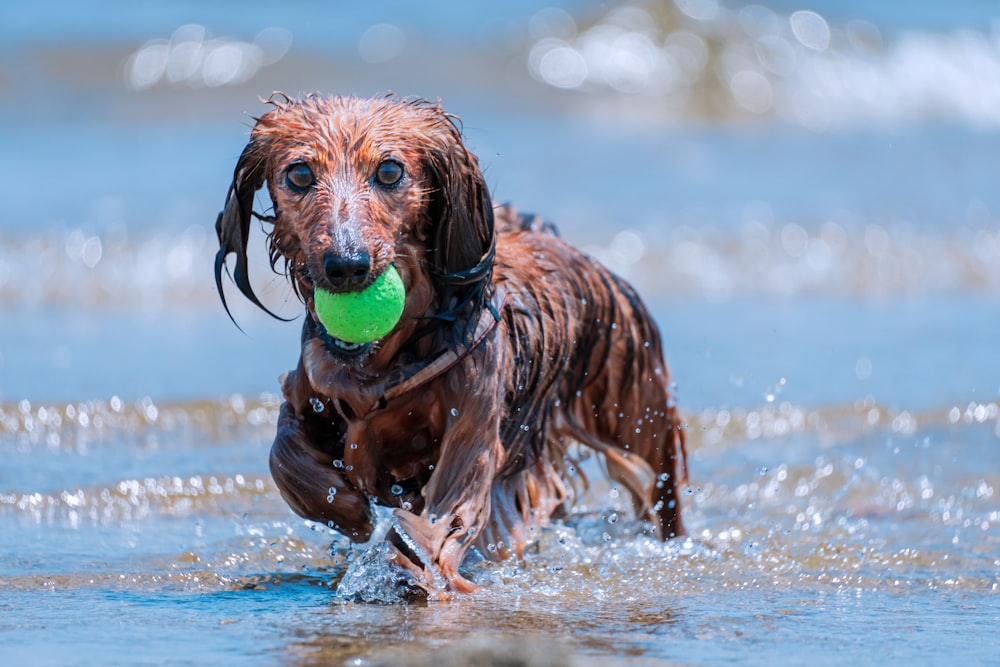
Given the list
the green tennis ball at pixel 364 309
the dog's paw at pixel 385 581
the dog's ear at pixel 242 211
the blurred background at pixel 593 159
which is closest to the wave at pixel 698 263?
the blurred background at pixel 593 159

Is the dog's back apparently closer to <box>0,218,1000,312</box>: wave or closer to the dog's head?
the dog's head

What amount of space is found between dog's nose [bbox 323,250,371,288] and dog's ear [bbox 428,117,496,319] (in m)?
0.43

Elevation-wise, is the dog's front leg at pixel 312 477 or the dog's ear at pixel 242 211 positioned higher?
the dog's ear at pixel 242 211

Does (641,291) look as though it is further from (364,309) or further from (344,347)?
(364,309)

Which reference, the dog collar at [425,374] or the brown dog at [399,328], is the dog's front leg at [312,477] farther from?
the dog collar at [425,374]

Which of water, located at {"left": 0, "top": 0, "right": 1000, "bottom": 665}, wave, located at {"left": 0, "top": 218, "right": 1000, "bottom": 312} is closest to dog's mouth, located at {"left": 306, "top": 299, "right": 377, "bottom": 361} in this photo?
water, located at {"left": 0, "top": 0, "right": 1000, "bottom": 665}

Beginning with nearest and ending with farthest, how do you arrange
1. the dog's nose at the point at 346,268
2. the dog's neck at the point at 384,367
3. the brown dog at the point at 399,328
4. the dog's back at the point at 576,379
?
Answer: the dog's nose at the point at 346,268 → the brown dog at the point at 399,328 → the dog's neck at the point at 384,367 → the dog's back at the point at 576,379

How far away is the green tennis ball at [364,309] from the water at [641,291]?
778mm

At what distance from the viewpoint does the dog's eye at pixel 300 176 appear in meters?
3.84

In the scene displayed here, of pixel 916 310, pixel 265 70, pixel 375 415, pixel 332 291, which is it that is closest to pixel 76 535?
pixel 375 415

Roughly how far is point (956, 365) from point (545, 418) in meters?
3.55

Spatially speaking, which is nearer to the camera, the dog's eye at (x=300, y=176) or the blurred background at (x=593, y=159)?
the dog's eye at (x=300, y=176)

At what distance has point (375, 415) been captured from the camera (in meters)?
4.09

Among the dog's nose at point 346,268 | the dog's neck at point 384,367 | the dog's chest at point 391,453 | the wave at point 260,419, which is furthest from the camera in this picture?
the wave at point 260,419
